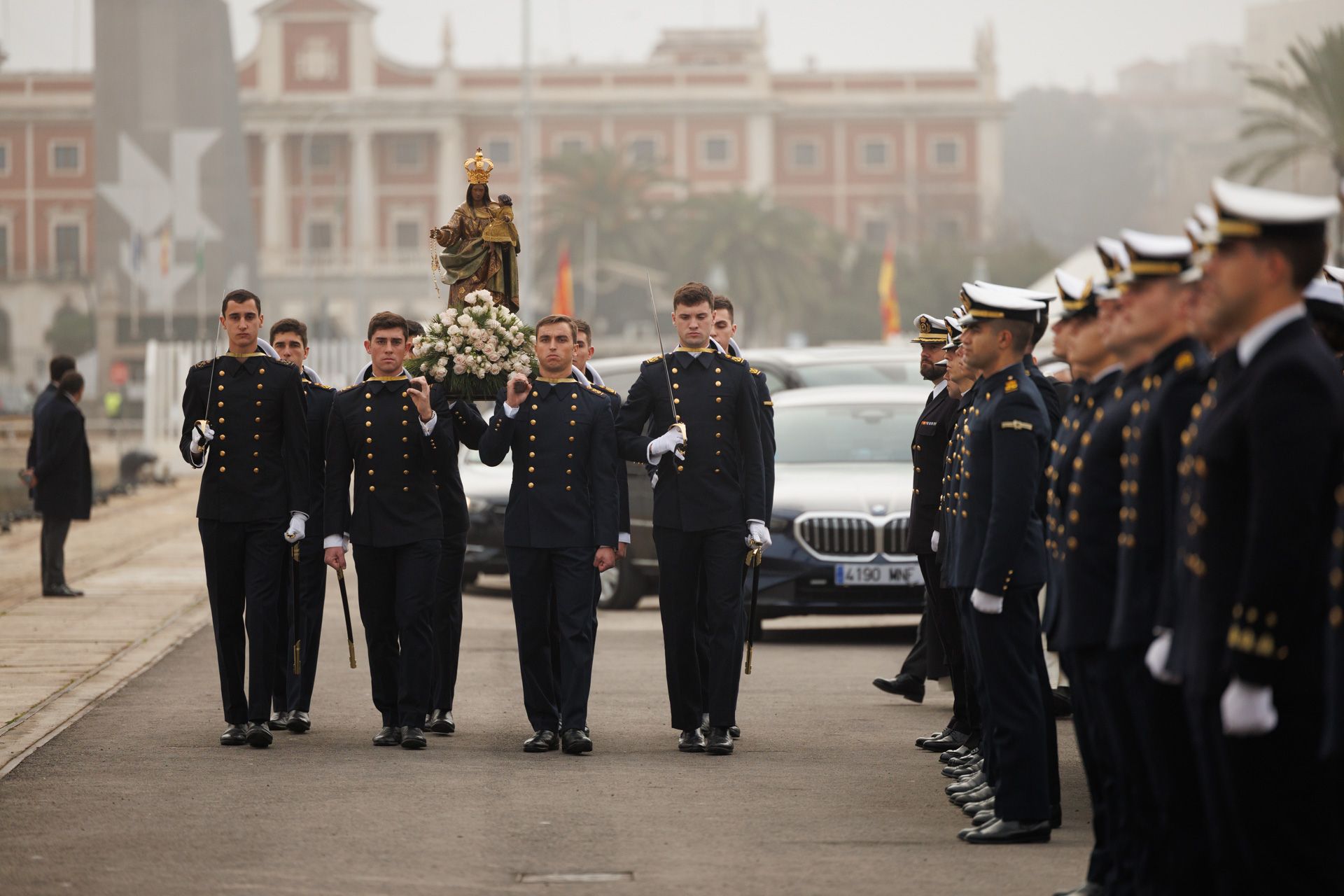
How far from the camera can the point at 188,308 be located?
3538cm

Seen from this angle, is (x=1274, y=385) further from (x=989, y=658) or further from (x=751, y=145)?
(x=751, y=145)

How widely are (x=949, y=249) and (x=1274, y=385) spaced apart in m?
96.1

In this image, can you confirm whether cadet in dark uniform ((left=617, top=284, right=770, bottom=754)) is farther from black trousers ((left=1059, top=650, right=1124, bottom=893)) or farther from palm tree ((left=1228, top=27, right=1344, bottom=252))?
palm tree ((left=1228, top=27, right=1344, bottom=252))

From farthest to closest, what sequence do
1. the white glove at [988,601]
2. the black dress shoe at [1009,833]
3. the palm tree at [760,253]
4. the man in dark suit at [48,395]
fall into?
the palm tree at [760,253]
the man in dark suit at [48,395]
the black dress shoe at [1009,833]
the white glove at [988,601]

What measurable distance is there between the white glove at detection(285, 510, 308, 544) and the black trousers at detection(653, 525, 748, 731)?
1604mm

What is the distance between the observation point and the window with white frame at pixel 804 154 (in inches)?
4510

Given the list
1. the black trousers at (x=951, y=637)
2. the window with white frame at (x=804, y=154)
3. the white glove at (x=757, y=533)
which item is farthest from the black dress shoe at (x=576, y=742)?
the window with white frame at (x=804, y=154)

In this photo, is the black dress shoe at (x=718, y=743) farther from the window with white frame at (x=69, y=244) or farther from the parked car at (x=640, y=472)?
the window with white frame at (x=69, y=244)

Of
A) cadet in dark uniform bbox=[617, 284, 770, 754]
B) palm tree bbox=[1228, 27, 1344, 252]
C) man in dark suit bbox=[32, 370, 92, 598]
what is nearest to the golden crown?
cadet in dark uniform bbox=[617, 284, 770, 754]

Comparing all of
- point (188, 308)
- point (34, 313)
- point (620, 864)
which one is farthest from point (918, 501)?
point (34, 313)

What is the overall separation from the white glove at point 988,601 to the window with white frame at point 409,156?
345 feet

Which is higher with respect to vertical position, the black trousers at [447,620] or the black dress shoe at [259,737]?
the black trousers at [447,620]

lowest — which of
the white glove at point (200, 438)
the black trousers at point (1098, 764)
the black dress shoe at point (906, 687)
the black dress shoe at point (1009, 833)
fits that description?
the black dress shoe at point (906, 687)

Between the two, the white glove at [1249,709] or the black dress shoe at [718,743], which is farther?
the black dress shoe at [718,743]
